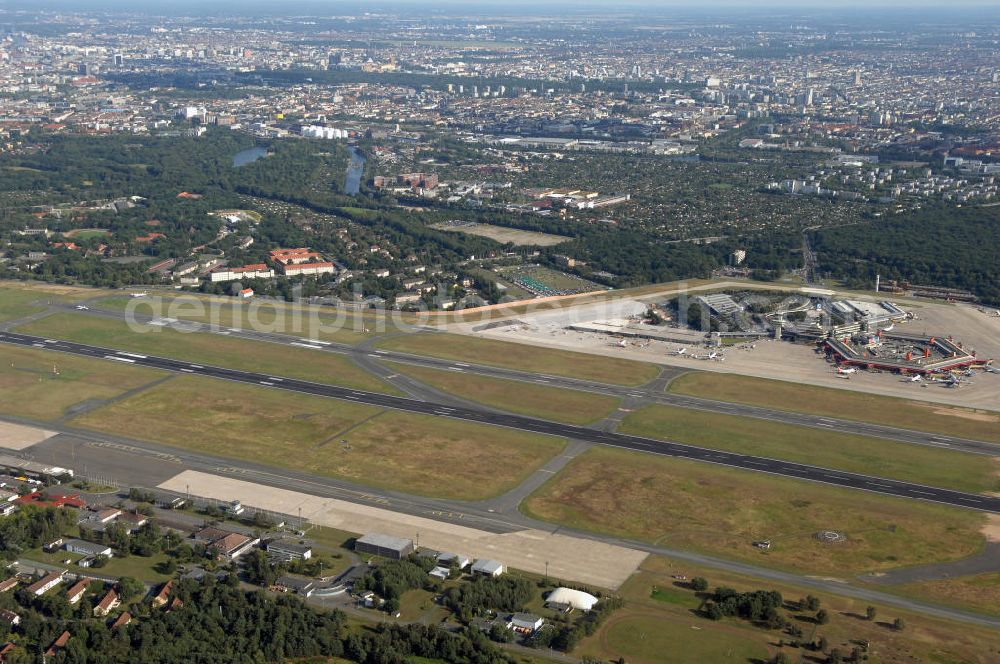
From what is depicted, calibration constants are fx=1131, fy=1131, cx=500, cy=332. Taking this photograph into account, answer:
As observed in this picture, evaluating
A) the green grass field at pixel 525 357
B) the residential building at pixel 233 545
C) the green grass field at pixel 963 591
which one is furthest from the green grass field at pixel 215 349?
the green grass field at pixel 963 591

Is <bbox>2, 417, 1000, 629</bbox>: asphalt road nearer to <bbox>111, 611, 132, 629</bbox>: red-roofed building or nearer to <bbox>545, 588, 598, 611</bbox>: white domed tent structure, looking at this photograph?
<bbox>545, 588, 598, 611</bbox>: white domed tent structure

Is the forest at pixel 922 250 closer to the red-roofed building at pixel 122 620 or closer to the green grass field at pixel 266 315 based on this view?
the green grass field at pixel 266 315

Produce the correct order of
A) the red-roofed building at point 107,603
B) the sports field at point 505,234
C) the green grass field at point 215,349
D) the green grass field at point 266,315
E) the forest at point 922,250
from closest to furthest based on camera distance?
the red-roofed building at point 107,603, the green grass field at point 215,349, the green grass field at point 266,315, the forest at point 922,250, the sports field at point 505,234

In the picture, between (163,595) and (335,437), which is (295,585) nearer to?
(163,595)

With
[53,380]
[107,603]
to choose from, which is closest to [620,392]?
[53,380]

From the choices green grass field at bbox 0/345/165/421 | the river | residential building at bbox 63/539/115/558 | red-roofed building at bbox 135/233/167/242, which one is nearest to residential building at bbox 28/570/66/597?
residential building at bbox 63/539/115/558

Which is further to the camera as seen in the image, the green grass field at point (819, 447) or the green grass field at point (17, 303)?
the green grass field at point (17, 303)

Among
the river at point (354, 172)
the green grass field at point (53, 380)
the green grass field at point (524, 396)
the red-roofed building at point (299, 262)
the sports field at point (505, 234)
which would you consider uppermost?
the river at point (354, 172)

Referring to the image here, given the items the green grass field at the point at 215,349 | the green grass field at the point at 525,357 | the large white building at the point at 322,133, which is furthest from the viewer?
the large white building at the point at 322,133
